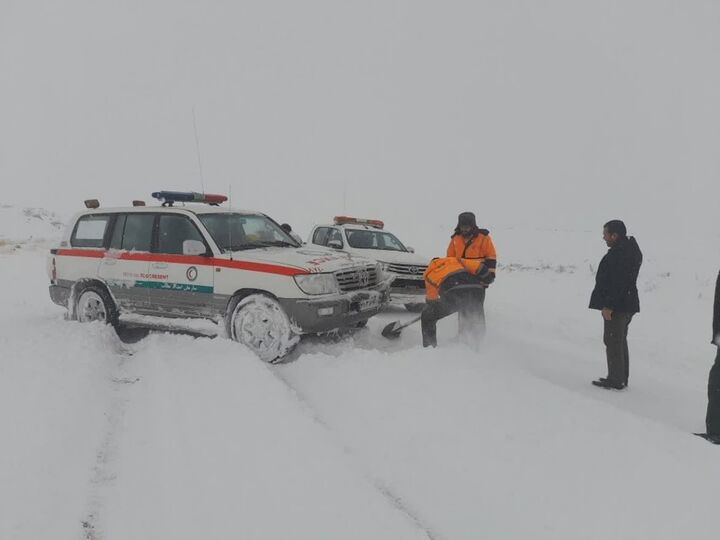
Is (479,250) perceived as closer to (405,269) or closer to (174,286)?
(405,269)

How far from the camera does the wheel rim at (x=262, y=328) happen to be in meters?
6.08

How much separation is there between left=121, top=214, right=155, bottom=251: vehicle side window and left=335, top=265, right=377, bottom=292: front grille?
9.20ft

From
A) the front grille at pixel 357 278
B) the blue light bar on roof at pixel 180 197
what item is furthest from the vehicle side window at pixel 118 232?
the front grille at pixel 357 278

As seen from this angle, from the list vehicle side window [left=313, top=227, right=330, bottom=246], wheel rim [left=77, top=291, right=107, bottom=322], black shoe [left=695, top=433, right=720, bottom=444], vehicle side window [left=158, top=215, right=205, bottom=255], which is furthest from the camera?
vehicle side window [left=313, top=227, right=330, bottom=246]

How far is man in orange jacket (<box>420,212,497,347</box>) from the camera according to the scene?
20.5 ft

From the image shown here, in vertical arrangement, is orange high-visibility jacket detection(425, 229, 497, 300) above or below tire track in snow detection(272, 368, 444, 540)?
above

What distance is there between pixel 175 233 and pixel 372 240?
4709 millimetres

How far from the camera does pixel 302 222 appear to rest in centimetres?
4734

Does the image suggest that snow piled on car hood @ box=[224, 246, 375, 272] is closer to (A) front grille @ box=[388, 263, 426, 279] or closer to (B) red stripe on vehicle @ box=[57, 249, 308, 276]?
(B) red stripe on vehicle @ box=[57, 249, 308, 276]

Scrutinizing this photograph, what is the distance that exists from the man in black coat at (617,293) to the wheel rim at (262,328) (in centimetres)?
364

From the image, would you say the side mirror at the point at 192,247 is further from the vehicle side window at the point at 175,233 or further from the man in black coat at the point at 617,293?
the man in black coat at the point at 617,293

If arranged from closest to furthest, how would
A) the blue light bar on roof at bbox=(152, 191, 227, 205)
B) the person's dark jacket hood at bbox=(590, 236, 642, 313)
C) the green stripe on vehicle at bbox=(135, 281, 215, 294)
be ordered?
the person's dark jacket hood at bbox=(590, 236, 642, 313), the green stripe on vehicle at bbox=(135, 281, 215, 294), the blue light bar on roof at bbox=(152, 191, 227, 205)

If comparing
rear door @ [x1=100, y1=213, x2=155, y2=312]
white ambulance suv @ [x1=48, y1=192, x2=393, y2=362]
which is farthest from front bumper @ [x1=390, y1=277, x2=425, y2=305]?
rear door @ [x1=100, y1=213, x2=155, y2=312]

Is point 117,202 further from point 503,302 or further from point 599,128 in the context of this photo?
point 599,128
